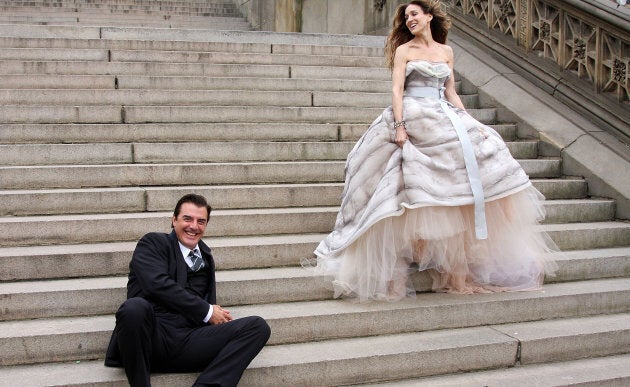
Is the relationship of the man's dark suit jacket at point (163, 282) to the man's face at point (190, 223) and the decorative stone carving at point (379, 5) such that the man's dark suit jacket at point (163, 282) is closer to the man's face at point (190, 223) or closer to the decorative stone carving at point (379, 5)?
the man's face at point (190, 223)

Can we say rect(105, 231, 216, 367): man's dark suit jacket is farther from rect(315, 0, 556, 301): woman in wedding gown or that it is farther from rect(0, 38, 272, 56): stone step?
rect(0, 38, 272, 56): stone step

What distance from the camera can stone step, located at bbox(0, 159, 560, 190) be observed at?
6.09 meters

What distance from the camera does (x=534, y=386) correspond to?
473cm

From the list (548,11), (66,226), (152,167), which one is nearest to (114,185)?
→ (152,167)

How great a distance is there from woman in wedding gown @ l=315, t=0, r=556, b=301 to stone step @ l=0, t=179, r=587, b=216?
2.87 ft

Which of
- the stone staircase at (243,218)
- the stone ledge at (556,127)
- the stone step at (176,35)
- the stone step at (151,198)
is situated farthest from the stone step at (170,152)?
the stone step at (176,35)

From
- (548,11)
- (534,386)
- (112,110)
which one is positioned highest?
(548,11)

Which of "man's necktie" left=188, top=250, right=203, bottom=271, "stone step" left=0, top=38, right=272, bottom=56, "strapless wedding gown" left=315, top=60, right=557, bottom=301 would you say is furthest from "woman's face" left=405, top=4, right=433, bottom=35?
"stone step" left=0, top=38, right=272, bottom=56

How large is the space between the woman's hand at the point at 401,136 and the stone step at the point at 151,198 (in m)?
1.24

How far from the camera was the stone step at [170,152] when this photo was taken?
636 centimetres

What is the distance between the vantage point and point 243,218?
19.5ft

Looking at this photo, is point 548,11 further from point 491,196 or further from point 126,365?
point 126,365

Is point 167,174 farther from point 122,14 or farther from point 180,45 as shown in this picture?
point 122,14

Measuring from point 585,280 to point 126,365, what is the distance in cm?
385
